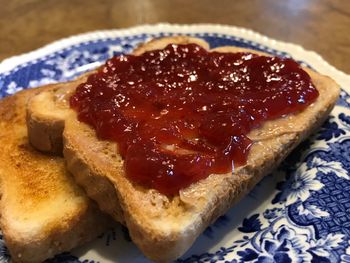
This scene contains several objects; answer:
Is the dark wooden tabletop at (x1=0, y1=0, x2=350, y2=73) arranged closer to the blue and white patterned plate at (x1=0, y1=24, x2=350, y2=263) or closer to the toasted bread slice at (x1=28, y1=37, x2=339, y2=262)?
the blue and white patterned plate at (x1=0, y1=24, x2=350, y2=263)

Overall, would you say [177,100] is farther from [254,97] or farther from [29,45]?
[29,45]

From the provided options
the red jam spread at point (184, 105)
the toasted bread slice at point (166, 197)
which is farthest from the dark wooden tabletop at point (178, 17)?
the toasted bread slice at point (166, 197)

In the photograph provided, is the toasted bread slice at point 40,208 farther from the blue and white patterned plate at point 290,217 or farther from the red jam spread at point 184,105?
the red jam spread at point 184,105

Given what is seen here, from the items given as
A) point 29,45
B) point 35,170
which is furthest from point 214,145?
point 29,45

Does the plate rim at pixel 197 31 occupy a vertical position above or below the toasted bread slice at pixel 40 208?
above

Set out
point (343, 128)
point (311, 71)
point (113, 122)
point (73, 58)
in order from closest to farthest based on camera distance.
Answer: point (113, 122)
point (343, 128)
point (311, 71)
point (73, 58)

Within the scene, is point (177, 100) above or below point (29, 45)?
above

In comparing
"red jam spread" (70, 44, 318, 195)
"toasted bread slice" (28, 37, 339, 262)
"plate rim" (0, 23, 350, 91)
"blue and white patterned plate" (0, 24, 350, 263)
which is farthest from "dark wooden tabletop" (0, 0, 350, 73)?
"toasted bread slice" (28, 37, 339, 262)
